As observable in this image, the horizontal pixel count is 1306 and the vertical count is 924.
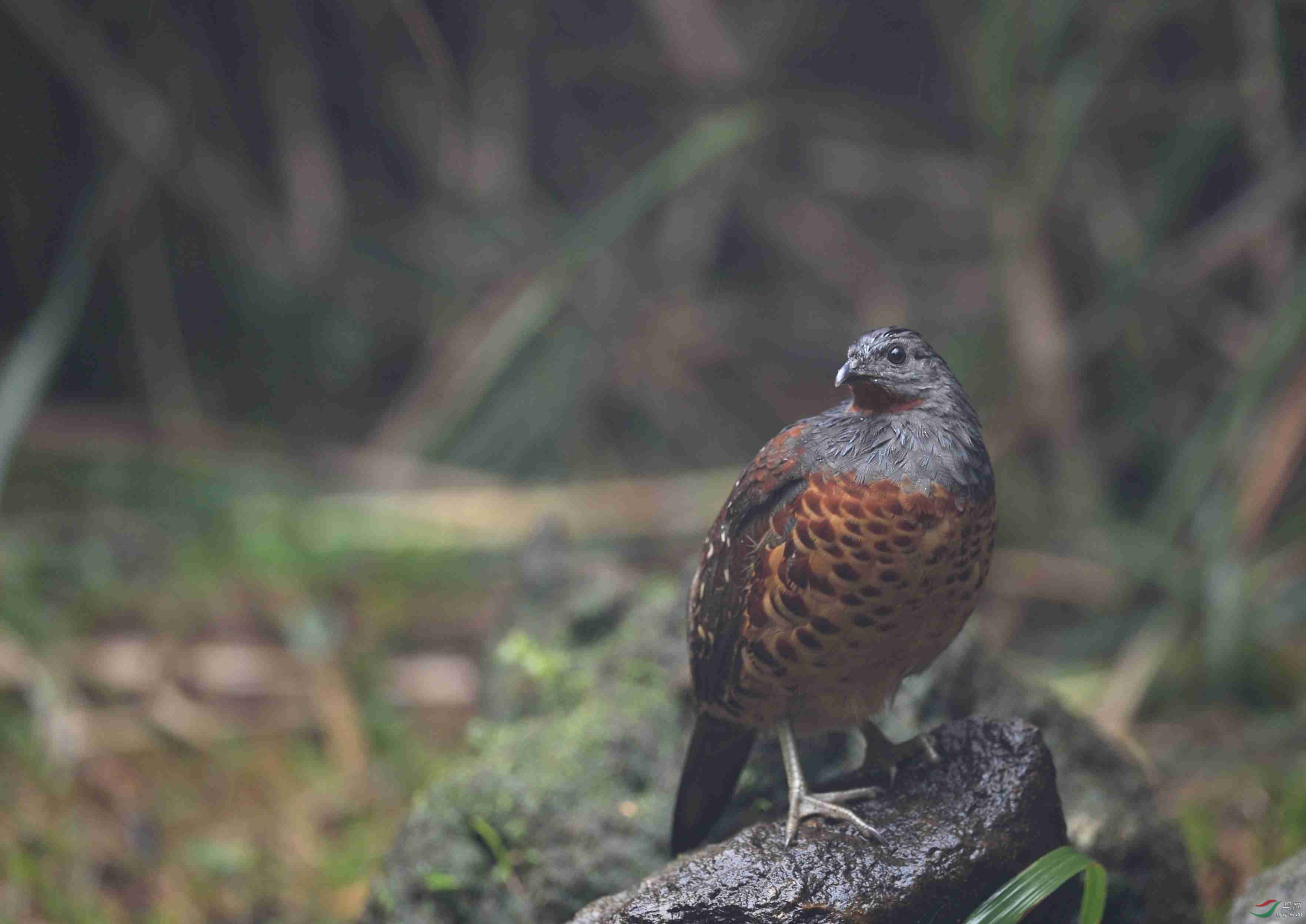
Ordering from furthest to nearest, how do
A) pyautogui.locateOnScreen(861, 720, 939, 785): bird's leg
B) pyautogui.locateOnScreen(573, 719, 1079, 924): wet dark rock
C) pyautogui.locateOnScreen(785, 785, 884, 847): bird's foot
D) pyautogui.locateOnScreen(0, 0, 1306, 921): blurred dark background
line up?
pyautogui.locateOnScreen(0, 0, 1306, 921): blurred dark background → pyautogui.locateOnScreen(861, 720, 939, 785): bird's leg → pyautogui.locateOnScreen(785, 785, 884, 847): bird's foot → pyautogui.locateOnScreen(573, 719, 1079, 924): wet dark rock

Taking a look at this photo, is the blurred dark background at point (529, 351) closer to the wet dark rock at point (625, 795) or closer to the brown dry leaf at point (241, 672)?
the brown dry leaf at point (241, 672)

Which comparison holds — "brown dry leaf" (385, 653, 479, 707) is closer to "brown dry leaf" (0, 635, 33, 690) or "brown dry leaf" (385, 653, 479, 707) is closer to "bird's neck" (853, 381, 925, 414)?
"brown dry leaf" (0, 635, 33, 690)

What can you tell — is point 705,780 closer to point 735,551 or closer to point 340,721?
point 735,551

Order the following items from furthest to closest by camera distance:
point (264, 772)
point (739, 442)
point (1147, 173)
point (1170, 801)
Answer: point (739, 442) → point (1147, 173) → point (264, 772) → point (1170, 801)

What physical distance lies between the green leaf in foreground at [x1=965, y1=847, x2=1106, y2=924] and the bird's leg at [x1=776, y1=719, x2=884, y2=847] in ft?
0.69

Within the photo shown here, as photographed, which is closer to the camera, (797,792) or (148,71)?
(797,792)

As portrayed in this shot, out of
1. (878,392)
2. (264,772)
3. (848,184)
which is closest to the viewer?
(878,392)

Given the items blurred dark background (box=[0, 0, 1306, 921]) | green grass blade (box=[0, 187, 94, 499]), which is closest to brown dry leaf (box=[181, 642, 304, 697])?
blurred dark background (box=[0, 0, 1306, 921])

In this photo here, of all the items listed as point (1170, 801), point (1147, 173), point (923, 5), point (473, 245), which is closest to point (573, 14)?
point (473, 245)

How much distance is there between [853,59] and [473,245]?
218cm

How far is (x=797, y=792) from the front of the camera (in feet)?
7.16

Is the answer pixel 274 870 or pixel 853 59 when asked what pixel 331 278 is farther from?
pixel 274 870

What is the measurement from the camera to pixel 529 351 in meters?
5.37

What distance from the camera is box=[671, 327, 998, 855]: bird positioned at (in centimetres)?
201
